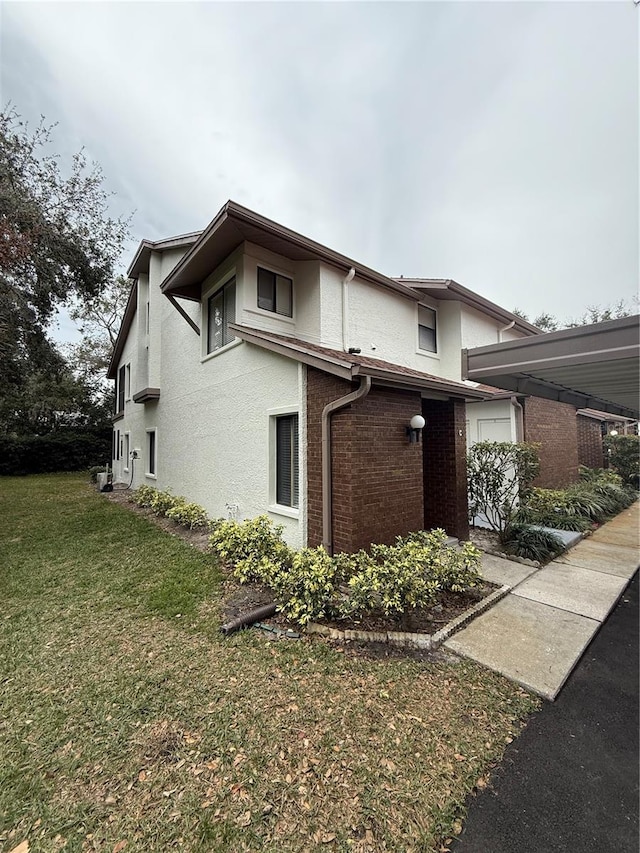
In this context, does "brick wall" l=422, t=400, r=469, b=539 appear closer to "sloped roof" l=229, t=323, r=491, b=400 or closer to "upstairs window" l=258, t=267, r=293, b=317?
"sloped roof" l=229, t=323, r=491, b=400

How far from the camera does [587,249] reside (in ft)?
47.7

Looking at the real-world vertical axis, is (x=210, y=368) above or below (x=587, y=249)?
below

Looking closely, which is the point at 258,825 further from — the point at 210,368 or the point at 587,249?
the point at 587,249

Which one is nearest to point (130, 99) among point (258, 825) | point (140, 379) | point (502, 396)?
point (140, 379)

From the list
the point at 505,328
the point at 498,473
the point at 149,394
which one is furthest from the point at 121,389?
the point at 498,473

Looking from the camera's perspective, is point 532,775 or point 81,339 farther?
point 81,339

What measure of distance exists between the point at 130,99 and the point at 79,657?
11021 millimetres

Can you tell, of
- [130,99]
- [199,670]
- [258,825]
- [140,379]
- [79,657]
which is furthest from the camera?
[140,379]

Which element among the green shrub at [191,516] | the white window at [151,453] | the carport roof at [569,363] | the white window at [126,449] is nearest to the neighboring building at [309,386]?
the green shrub at [191,516]

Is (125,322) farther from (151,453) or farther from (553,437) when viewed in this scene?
(553,437)

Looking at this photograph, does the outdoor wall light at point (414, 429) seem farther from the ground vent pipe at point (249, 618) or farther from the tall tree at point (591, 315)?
the tall tree at point (591, 315)

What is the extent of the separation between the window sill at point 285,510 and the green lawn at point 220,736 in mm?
1790

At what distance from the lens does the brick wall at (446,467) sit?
7.20 metres

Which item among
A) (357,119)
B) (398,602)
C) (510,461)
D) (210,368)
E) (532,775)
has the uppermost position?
(357,119)
